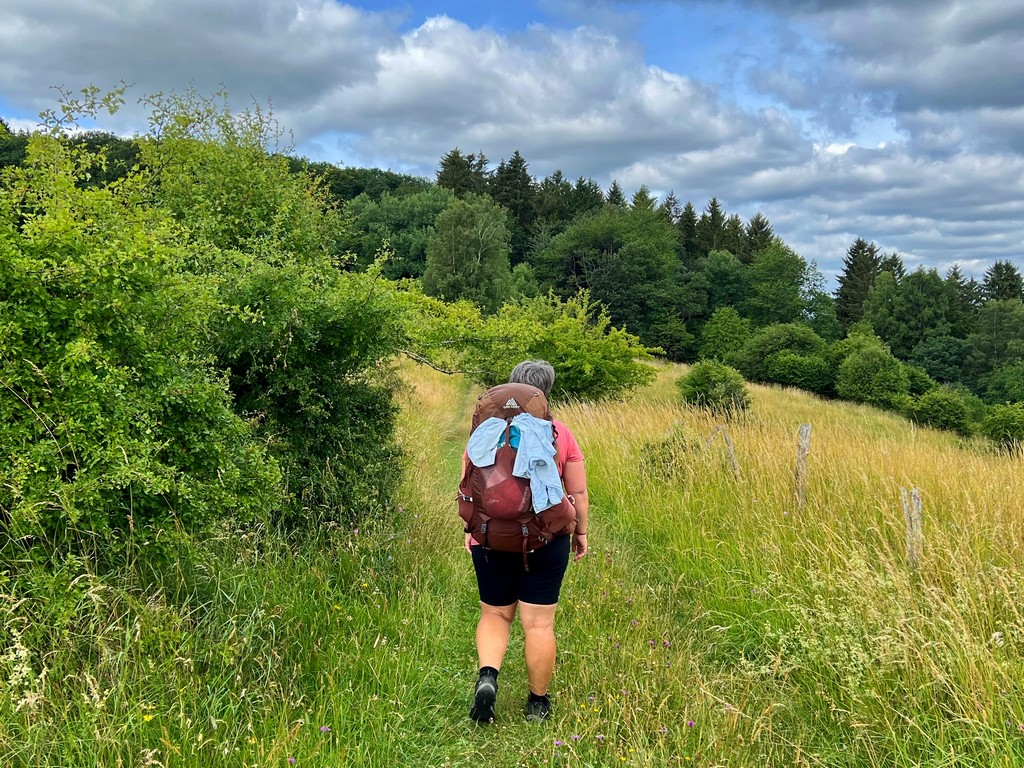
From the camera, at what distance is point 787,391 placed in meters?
32.4

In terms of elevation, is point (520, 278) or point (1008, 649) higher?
point (520, 278)

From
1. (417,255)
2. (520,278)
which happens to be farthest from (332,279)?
(417,255)

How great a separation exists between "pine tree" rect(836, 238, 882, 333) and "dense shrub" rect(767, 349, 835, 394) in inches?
1444

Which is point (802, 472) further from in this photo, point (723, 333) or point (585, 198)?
point (585, 198)

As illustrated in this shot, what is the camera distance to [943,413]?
944 inches

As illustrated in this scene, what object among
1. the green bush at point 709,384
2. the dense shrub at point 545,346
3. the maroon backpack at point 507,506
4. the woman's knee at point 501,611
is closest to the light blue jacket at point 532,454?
the maroon backpack at point 507,506

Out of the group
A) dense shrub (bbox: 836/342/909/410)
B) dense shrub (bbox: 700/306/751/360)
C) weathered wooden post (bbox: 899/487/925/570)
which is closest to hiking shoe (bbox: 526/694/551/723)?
weathered wooden post (bbox: 899/487/925/570)

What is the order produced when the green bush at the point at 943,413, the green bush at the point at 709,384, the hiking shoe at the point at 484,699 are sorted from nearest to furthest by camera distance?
1. the hiking shoe at the point at 484,699
2. the green bush at the point at 709,384
3. the green bush at the point at 943,413

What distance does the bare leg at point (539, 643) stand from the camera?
122 inches

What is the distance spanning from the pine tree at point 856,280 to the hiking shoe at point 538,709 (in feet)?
249

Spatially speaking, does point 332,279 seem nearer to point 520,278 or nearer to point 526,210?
point 520,278

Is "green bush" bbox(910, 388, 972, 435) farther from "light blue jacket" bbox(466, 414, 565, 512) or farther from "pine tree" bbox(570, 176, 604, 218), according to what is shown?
"pine tree" bbox(570, 176, 604, 218)

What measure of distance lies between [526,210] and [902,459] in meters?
68.2

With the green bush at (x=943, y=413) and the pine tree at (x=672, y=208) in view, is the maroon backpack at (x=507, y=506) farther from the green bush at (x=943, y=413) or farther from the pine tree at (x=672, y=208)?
the pine tree at (x=672, y=208)
